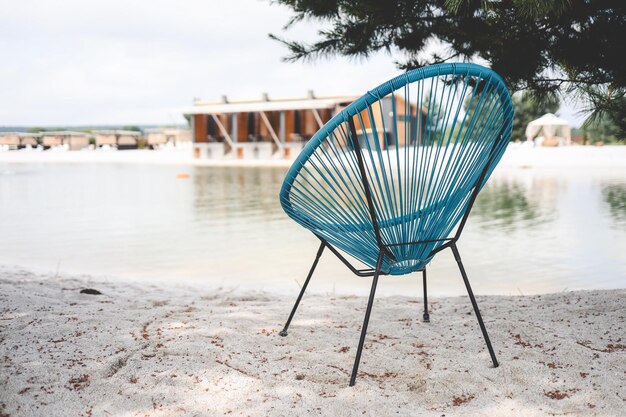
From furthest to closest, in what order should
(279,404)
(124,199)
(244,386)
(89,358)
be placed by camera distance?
1. (124,199)
2. (89,358)
3. (244,386)
4. (279,404)

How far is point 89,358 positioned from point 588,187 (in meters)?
12.7

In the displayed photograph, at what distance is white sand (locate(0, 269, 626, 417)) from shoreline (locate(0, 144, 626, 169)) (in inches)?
701

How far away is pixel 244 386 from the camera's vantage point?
83.2 inches

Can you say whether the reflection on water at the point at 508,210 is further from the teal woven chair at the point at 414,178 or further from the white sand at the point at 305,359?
the teal woven chair at the point at 414,178

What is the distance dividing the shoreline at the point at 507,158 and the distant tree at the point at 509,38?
1664cm

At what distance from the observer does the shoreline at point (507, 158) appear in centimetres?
1997

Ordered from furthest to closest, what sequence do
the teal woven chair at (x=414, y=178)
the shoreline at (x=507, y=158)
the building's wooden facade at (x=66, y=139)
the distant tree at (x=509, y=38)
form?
the building's wooden facade at (x=66, y=139), the shoreline at (x=507, y=158), the distant tree at (x=509, y=38), the teal woven chair at (x=414, y=178)

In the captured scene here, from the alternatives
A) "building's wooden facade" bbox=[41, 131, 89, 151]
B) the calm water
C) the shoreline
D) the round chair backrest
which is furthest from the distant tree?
"building's wooden facade" bbox=[41, 131, 89, 151]

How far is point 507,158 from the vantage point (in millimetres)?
21078

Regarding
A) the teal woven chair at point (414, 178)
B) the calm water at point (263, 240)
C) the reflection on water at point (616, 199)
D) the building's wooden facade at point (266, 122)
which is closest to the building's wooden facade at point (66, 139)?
the building's wooden facade at point (266, 122)

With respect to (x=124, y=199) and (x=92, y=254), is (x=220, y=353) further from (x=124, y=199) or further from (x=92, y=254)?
(x=124, y=199)

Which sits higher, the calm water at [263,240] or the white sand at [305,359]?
the white sand at [305,359]

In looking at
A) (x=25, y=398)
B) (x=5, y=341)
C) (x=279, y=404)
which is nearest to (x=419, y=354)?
(x=279, y=404)

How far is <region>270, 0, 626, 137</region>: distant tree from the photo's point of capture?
11.1ft
